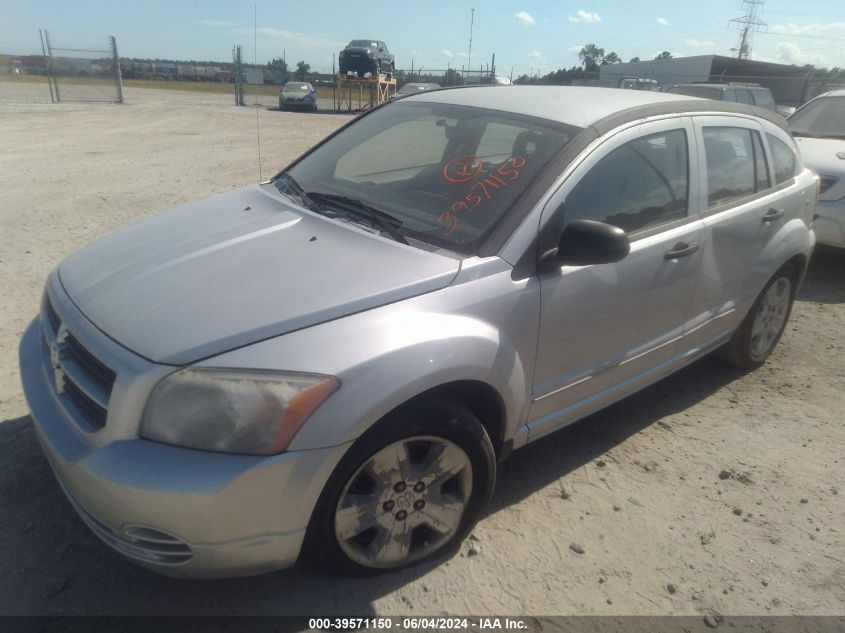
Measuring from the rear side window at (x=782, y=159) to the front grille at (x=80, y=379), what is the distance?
12.9 feet

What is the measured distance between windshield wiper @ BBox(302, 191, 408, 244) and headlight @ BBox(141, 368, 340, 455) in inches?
37.0

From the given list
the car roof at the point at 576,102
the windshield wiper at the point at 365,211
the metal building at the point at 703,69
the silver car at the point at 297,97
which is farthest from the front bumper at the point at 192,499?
the metal building at the point at 703,69

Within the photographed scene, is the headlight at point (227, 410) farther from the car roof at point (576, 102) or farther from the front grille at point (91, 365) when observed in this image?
the car roof at point (576, 102)

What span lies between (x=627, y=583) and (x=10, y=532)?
2461 millimetres

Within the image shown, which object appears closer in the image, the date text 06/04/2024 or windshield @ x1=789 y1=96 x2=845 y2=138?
the date text 06/04/2024

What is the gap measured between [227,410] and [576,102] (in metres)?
2.25

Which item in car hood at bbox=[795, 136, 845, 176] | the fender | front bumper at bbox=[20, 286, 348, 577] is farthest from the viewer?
car hood at bbox=[795, 136, 845, 176]

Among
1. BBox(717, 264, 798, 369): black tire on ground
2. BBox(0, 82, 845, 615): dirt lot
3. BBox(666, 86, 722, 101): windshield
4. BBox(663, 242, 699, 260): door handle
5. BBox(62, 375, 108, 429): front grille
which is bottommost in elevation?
BBox(0, 82, 845, 615): dirt lot

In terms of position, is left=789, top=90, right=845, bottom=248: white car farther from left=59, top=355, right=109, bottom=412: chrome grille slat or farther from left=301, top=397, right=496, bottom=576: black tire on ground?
left=59, top=355, right=109, bottom=412: chrome grille slat

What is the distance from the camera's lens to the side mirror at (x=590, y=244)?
249 centimetres

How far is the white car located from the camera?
6.22m

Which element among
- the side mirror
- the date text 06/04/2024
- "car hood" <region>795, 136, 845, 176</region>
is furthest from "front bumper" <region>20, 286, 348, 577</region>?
"car hood" <region>795, 136, 845, 176</region>

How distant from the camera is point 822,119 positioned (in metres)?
7.73

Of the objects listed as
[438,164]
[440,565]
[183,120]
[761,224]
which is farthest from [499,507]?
[183,120]
